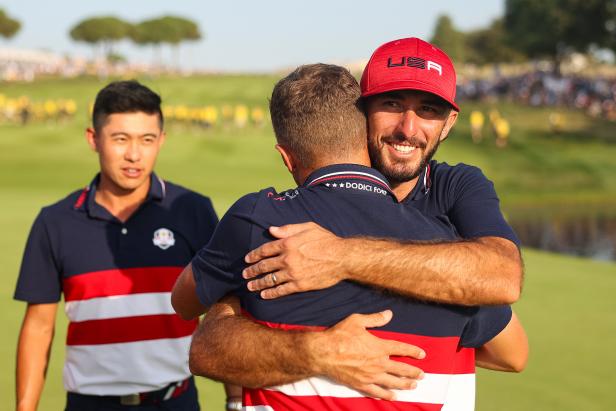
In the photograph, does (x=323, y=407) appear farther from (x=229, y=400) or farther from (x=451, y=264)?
(x=229, y=400)

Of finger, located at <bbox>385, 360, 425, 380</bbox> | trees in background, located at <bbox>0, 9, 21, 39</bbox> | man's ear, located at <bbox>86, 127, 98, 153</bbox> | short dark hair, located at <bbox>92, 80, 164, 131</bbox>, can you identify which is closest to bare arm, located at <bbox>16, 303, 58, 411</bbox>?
man's ear, located at <bbox>86, 127, 98, 153</bbox>

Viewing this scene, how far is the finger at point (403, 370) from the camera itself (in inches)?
84.4

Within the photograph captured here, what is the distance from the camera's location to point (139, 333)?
12.7ft

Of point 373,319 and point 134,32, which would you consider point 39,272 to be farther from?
point 134,32

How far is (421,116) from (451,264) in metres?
0.64

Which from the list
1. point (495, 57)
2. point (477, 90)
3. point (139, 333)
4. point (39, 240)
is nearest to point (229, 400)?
point (139, 333)

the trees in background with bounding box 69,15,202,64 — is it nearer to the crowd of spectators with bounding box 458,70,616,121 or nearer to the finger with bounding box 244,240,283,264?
the crowd of spectators with bounding box 458,70,616,121

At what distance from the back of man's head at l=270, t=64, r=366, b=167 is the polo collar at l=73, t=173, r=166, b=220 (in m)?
1.86

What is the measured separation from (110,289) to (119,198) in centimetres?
51

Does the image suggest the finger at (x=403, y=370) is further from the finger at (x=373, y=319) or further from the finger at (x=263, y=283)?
the finger at (x=263, y=283)

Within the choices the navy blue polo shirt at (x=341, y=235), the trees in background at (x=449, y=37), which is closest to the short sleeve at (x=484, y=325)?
the navy blue polo shirt at (x=341, y=235)

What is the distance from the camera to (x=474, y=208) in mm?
2605

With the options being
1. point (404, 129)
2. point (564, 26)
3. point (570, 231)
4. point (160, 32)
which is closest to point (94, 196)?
point (404, 129)

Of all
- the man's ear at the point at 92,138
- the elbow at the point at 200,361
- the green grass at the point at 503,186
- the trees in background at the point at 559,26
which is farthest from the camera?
the trees in background at the point at 559,26
